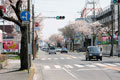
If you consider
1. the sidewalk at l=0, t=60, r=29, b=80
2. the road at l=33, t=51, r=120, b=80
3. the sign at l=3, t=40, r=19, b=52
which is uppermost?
the sign at l=3, t=40, r=19, b=52

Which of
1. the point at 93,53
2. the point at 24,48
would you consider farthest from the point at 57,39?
the point at 24,48

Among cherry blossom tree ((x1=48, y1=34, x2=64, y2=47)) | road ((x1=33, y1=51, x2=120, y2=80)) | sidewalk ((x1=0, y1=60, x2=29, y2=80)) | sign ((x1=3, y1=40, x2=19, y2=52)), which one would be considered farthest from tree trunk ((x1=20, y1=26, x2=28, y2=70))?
cherry blossom tree ((x1=48, y1=34, x2=64, y2=47))

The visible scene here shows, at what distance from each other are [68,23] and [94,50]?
74.2 meters

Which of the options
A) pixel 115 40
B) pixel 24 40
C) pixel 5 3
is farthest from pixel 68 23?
pixel 24 40

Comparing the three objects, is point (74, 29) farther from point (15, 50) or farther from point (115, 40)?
point (15, 50)

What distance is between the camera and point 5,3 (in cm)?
2806

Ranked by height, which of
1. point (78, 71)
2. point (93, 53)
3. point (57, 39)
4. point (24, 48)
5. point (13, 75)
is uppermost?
Answer: point (57, 39)

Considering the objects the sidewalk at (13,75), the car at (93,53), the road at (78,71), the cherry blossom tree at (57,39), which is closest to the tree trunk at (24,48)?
the sidewalk at (13,75)

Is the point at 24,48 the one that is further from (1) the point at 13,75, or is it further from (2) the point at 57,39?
(2) the point at 57,39

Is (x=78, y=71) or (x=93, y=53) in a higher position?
(x=93, y=53)

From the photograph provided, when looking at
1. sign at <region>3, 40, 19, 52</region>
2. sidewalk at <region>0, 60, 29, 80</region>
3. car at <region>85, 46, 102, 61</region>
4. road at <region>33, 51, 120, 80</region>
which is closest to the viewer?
sidewalk at <region>0, 60, 29, 80</region>

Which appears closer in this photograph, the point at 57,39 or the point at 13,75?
the point at 13,75

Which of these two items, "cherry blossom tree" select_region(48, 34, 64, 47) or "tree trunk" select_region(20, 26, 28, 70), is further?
"cherry blossom tree" select_region(48, 34, 64, 47)

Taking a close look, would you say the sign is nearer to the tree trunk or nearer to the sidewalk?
the sidewalk
